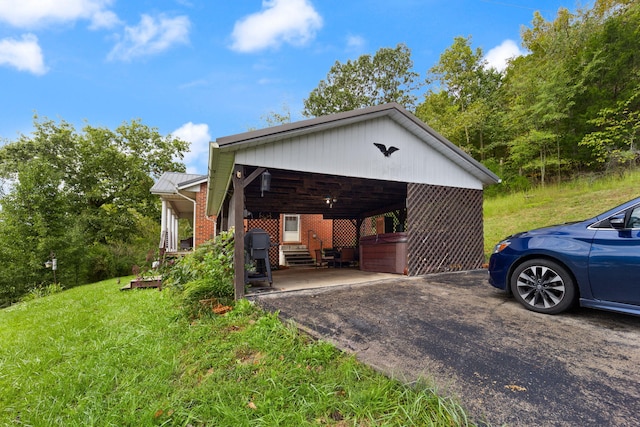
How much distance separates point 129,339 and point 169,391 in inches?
68.2

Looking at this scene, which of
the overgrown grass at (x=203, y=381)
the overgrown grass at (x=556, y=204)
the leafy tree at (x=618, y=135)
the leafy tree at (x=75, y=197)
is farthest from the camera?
the leafy tree at (x=75, y=197)

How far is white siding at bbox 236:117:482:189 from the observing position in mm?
4961

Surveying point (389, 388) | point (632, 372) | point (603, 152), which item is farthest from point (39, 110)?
point (603, 152)

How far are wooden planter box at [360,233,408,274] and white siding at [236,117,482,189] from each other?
1569 mm

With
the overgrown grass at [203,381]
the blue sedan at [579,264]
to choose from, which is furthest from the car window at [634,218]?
the overgrown grass at [203,381]

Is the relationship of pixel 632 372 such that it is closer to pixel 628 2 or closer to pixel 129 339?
pixel 129 339

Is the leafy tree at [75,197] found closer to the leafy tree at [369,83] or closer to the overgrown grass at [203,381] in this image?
the overgrown grass at [203,381]

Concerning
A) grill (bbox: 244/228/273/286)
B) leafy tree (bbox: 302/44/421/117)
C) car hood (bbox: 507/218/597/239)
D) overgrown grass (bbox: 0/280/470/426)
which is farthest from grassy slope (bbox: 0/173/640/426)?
leafy tree (bbox: 302/44/421/117)

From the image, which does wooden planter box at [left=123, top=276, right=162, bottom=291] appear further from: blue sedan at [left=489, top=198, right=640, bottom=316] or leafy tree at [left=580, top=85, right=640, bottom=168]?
leafy tree at [left=580, top=85, right=640, bottom=168]

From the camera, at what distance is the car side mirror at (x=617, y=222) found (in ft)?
9.58

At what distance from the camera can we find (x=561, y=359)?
2.30m

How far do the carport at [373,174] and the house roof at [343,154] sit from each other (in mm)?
19

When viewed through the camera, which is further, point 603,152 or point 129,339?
point 603,152

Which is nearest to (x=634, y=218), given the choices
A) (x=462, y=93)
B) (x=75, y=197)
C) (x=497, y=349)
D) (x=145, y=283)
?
(x=497, y=349)
